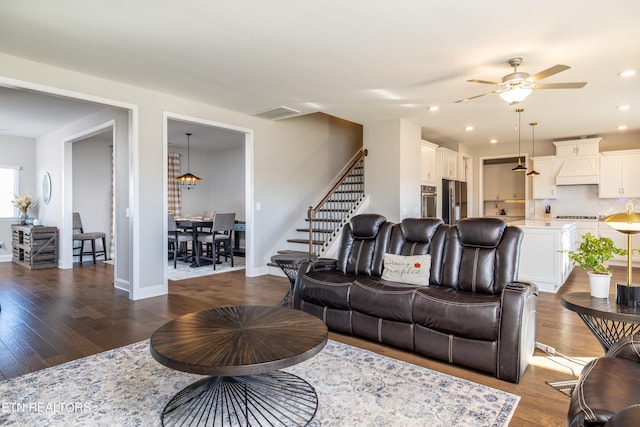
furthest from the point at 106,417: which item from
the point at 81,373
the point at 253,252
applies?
the point at 253,252

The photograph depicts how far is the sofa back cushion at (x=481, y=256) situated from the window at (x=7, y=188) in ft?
29.4

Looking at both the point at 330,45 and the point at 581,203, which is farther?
the point at 581,203

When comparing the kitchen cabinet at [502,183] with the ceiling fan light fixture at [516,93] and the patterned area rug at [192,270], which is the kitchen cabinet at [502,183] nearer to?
the ceiling fan light fixture at [516,93]

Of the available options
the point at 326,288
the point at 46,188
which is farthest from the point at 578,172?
the point at 46,188

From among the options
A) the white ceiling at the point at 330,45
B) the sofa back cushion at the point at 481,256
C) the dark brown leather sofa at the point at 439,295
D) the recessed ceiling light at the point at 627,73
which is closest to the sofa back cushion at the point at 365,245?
the dark brown leather sofa at the point at 439,295

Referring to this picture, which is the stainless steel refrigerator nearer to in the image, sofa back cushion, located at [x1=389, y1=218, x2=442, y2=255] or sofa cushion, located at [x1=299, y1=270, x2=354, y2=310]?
sofa back cushion, located at [x1=389, y1=218, x2=442, y2=255]

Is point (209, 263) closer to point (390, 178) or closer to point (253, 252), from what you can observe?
point (253, 252)

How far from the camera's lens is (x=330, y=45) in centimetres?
339

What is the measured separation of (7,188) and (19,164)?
577 mm

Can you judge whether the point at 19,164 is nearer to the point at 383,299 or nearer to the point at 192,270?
the point at 192,270

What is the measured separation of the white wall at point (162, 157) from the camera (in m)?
4.18

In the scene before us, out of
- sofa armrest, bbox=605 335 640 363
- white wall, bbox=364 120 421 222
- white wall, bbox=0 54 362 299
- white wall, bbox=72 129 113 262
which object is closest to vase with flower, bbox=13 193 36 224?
white wall, bbox=0 54 362 299

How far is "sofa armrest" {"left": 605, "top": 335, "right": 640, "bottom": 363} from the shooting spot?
1.74 meters

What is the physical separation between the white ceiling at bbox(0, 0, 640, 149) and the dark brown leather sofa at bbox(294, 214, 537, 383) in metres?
1.64
